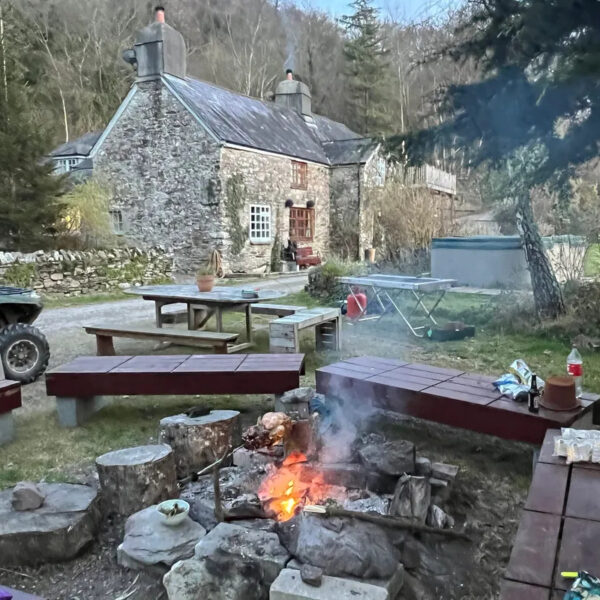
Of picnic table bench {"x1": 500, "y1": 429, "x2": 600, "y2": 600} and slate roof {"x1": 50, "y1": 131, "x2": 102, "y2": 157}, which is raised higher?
slate roof {"x1": 50, "y1": 131, "x2": 102, "y2": 157}

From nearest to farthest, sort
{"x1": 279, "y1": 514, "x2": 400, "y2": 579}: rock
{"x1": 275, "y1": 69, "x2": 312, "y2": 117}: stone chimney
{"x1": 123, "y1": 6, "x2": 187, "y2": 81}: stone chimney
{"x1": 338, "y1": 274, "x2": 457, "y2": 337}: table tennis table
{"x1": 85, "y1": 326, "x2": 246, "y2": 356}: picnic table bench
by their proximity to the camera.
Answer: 1. {"x1": 279, "y1": 514, "x2": 400, "y2": 579}: rock
2. {"x1": 85, "y1": 326, "x2": 246, "y2": 356}: picnic table bench
3. {"x1": 338, "y1": 274, "x2": 457, "y2": 337}: table tennis table
4. {"x1": 123, "y1": 6, "x2": 187, "y2": 81}: stone chimney
5. {"x1": 275, "y1": 69, "x2": 312, "y2": 117}: stone chimney

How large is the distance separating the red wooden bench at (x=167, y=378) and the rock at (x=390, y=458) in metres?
1.07

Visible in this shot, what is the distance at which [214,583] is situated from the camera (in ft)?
7.37

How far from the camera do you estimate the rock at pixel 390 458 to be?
2.79 m

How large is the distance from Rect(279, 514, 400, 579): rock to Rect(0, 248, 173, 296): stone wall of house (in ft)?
34.0

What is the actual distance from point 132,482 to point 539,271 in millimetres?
6308

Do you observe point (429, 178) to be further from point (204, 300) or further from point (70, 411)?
point (70, 411)

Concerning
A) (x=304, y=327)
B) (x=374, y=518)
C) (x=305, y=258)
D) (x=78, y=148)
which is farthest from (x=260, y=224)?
(x=374, y=518)

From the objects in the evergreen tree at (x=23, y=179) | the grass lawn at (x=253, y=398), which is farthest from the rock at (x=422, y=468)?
the evergreen tree at (x=23, y=179)

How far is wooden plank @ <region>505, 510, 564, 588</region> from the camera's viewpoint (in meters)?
1.58

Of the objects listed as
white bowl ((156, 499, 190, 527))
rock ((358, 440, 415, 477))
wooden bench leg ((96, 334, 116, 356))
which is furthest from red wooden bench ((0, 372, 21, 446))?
rock ((358, 440, 415, 477))

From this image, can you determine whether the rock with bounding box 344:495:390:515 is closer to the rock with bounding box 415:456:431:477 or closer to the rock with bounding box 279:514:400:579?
the rock with bounding box 279:514:400:579

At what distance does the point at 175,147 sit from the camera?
16422 mm

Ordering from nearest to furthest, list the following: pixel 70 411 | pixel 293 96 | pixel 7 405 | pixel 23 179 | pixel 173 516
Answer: pixel 173 516
pixel 7 405
pixel 70 411
pixel 23 179
pixel 293 96
